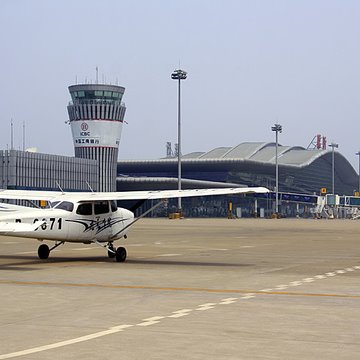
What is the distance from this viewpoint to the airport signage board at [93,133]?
18000 cm

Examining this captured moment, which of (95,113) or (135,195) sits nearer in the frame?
(135,195)

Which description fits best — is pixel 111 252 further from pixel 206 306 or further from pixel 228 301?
pixel 206 306

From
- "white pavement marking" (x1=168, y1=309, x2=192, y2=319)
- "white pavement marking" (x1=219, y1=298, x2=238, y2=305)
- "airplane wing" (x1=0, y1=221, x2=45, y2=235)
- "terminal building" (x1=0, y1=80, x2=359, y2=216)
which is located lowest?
"white pavement marking" (x1=168, y1=309, x2=192, y2=319)

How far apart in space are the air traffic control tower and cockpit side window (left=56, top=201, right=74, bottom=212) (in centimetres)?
14933

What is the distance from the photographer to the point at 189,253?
35.3 m

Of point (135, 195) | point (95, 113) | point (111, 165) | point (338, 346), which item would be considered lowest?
point (338, 346)

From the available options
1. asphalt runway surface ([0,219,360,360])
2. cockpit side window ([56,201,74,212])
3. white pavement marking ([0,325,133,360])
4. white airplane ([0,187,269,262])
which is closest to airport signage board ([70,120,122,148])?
white airplane ([0,187,269,262])

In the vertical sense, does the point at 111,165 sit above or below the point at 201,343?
above

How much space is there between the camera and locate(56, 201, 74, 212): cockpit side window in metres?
28.2

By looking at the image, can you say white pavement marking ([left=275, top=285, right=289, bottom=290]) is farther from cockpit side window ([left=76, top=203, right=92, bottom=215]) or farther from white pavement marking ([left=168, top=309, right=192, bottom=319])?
cockpit side window ([left=76, top=203, right=92, bottom=215])

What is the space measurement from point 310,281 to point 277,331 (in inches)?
366

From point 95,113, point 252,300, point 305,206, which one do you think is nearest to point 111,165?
point 95,113

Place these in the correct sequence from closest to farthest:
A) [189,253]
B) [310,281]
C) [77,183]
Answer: [310,281] → [189,253] → [77,183]

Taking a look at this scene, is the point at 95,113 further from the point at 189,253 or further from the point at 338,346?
the point at 338,346
